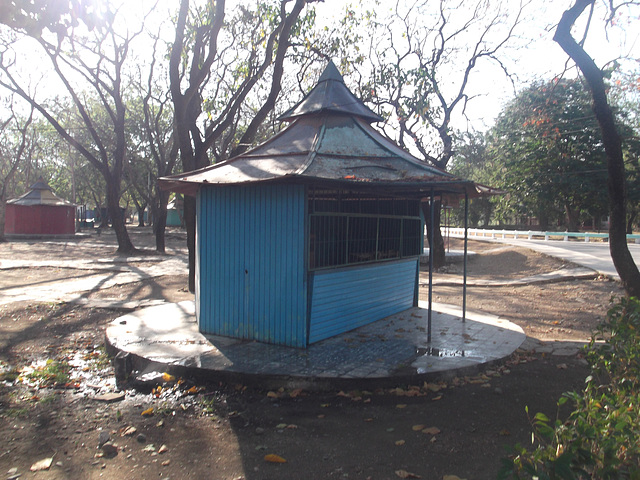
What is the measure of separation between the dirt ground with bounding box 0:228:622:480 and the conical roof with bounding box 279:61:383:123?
4479mm

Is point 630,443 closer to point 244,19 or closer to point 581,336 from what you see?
point 581,336

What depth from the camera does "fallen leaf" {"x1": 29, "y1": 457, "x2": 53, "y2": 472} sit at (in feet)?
12.3

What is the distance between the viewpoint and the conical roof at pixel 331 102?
7945 millimetres

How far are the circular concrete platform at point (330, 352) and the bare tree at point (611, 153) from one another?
90.6 inches

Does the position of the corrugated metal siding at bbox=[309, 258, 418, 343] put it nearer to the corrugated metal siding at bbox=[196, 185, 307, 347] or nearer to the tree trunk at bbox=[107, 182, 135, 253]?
the corrugated metal siding at bbox=[196, 185, 307, 347]

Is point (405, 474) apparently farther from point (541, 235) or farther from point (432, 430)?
point (541, 235)

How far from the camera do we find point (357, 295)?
7.57 m

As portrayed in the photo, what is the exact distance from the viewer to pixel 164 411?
4859 mm

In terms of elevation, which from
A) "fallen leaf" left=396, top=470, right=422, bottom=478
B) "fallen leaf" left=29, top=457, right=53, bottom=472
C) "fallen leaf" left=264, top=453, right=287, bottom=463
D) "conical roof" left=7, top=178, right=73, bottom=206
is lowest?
"fallen leaf" left=29, top=457, right=53, bottom=472

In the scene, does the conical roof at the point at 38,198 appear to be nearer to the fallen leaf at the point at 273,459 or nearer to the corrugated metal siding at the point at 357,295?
the corrugated metal siding at the point at 357,295

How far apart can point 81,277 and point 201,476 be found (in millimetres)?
12950

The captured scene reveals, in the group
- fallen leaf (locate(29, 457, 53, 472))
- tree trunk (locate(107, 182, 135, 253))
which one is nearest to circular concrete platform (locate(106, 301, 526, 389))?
fallen leaf (locate(29, 457, 53, 472))

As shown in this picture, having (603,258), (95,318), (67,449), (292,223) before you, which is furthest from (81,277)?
(603,258)

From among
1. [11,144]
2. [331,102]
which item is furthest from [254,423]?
[11,144]
